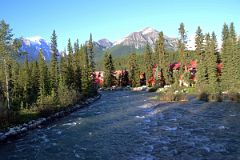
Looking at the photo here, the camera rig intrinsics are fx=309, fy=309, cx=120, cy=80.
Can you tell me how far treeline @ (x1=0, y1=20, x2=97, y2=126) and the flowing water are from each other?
11021 millimetres

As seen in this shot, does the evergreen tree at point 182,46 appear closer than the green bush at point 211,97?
No

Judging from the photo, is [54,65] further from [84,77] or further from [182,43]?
[182,43]

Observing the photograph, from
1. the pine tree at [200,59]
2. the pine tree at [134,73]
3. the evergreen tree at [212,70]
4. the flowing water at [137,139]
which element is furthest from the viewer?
the pine tree at [134,73]

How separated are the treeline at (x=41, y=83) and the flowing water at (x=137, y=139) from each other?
11.0 m

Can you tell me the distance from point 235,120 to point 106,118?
18120mm

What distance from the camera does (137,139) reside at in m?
31.0

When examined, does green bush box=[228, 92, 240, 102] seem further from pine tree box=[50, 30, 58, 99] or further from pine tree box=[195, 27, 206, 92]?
pine tree box=[50, 30, 58, 99]

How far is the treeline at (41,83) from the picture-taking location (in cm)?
5194

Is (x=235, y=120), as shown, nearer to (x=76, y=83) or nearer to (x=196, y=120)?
(x=196, y=120)

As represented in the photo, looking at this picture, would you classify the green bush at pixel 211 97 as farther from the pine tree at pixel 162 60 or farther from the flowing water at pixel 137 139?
the pine tree at pixel 162 60

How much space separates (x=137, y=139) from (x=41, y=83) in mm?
40965

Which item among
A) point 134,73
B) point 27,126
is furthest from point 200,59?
point 27,126

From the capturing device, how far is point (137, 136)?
106ft

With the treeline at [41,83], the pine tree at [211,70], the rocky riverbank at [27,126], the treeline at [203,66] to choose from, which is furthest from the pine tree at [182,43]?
the rocky riverbank at [27,126]
